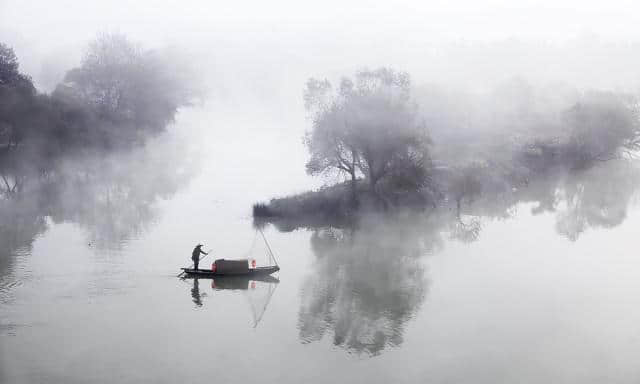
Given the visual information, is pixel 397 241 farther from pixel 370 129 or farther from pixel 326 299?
pixel 326 299

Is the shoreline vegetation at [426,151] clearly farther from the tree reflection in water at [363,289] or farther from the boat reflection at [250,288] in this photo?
the boat reflection at [250,288]

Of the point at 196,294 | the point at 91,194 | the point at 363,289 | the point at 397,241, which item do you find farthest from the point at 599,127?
the point at 196,294

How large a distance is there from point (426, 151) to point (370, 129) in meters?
7.06

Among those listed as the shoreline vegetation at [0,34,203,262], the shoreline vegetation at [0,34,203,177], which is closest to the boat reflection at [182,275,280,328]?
the shoreline vegetation at [0,34,203,262]

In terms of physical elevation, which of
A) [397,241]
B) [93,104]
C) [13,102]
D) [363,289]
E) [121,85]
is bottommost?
[363,289]

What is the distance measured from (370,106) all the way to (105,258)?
113ft

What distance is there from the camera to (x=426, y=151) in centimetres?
6919

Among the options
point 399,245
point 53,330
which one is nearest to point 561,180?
point 399,245

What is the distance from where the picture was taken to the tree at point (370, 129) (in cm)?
6756

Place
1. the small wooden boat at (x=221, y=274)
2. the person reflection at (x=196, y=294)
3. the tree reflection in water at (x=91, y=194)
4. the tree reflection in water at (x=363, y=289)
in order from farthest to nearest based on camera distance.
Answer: the tree reflection in water at (x=91, y=194) → the small wooden boat at (x=221, y=274) → the person reflection at (x=196, y=294) → the tree reflection in water at (x=363, y=289)

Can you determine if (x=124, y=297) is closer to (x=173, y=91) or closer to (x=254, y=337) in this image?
(x=254, y=337)

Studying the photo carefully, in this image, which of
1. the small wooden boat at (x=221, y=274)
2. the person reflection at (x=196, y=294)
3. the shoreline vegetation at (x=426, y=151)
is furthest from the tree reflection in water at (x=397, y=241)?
the person reflection at (x=196, y=294)

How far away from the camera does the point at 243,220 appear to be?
6366cm

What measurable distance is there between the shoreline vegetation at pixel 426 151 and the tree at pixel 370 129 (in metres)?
0.11
